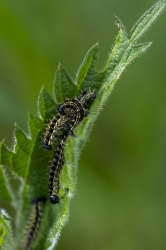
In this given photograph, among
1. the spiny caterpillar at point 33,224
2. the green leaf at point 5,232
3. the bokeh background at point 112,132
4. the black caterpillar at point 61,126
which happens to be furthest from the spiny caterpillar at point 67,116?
the bokeh background at point 112,132

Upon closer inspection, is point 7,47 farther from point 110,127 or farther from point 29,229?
point 29,229

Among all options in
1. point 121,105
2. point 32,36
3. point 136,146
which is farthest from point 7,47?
point 136,146

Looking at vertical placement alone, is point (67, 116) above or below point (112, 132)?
above

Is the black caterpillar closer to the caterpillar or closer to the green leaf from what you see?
the caterpillar

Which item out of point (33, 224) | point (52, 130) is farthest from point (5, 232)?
point (52, 130)

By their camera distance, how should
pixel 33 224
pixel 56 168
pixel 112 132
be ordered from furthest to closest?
pixel 112 132 → pixel 33 224 → pixel 56 168

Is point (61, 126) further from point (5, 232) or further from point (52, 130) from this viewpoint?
point (5, 232)

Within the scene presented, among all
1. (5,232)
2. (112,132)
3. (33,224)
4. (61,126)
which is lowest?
(112,132)

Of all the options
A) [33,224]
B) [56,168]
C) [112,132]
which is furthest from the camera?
[112,132]
